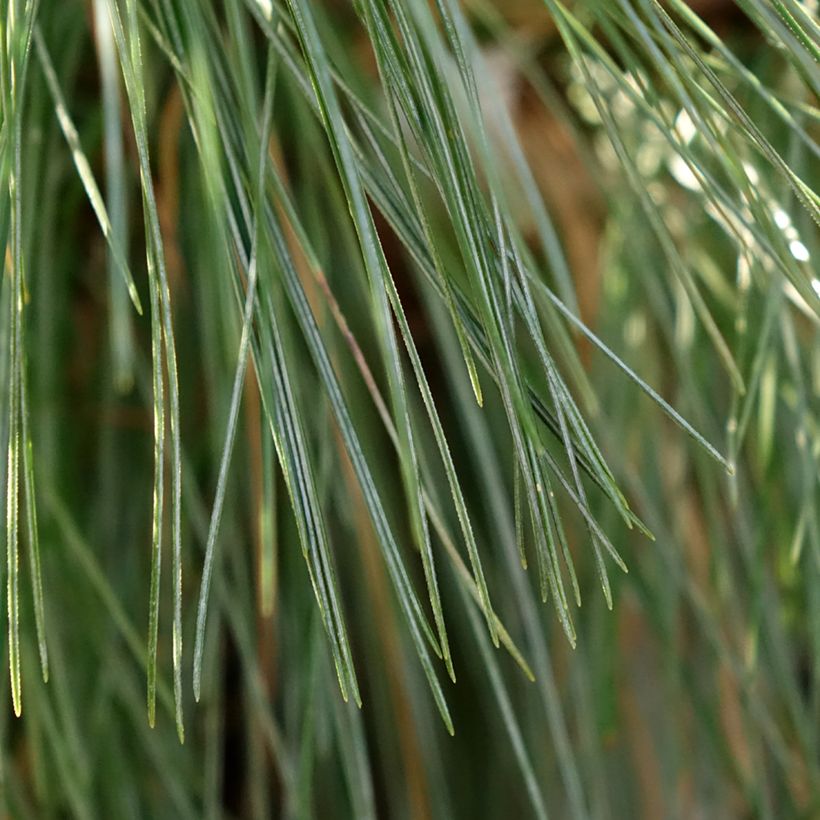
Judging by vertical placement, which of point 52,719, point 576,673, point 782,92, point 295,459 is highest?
point 782,92

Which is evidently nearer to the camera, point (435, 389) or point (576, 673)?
point (576, 673)

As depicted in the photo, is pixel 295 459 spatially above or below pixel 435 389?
above

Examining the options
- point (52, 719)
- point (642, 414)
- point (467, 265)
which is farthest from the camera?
point (642, 414)

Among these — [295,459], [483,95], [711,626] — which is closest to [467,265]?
[295,459]

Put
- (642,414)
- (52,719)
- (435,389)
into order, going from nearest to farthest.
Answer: (52,719)
(642,414)
(435,389)

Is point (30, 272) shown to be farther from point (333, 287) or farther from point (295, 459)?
point (295, 459)

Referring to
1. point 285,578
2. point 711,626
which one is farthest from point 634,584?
point 285,578
